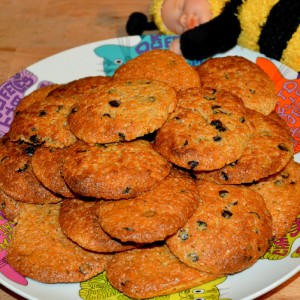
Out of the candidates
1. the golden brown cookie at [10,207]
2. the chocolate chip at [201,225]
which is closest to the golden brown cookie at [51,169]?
the golden brown cookie at [10,207]

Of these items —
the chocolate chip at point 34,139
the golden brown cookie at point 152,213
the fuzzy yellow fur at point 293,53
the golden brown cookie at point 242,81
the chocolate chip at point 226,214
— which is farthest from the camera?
the fuzzy yellow fur at point 293,53

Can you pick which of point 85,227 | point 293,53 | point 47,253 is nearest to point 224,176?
point 85,227

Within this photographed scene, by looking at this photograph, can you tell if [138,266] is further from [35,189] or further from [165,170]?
[35,189]

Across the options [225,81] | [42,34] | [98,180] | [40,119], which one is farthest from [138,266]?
[42,34]

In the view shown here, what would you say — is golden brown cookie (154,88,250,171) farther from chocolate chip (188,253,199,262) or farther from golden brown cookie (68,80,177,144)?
chocolate chip (188,253,199,262)

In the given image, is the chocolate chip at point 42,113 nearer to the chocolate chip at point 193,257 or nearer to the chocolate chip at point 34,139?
the chocolate chip at point 34,139
